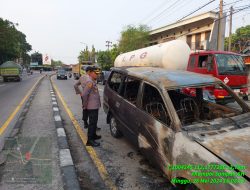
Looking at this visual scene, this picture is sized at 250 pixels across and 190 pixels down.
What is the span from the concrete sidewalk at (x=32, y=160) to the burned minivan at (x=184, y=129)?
1526 millimetres

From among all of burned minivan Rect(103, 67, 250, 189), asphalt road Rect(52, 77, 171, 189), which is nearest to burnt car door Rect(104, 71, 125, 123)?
burned minivan Rect(103, 67, 250, 189)

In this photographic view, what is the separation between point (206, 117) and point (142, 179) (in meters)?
1.78

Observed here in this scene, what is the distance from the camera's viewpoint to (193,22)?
30.6 meters

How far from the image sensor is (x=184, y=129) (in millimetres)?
3395

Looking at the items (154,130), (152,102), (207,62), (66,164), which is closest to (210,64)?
(207,62)

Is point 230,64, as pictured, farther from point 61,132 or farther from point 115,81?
point 61,132

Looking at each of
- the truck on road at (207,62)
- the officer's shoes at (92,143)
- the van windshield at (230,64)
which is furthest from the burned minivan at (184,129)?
the van windshield at (230,64)

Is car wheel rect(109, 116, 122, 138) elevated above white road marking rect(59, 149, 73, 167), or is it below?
above

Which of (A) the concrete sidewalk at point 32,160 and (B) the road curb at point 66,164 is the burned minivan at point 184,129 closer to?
(B) the road curb at point 66,164

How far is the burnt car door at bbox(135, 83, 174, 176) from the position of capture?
3465mm

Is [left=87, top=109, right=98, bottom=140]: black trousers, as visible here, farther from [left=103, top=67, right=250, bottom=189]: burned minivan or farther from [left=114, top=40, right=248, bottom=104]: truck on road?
[left=114, top=40, right=248, bottom=104]: truck on road

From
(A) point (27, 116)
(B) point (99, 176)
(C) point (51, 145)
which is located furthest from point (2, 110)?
(B) point (99, 176)

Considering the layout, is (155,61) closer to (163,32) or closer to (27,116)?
(27,116)

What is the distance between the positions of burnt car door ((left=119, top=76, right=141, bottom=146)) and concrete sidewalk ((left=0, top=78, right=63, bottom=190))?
1.45 meters
